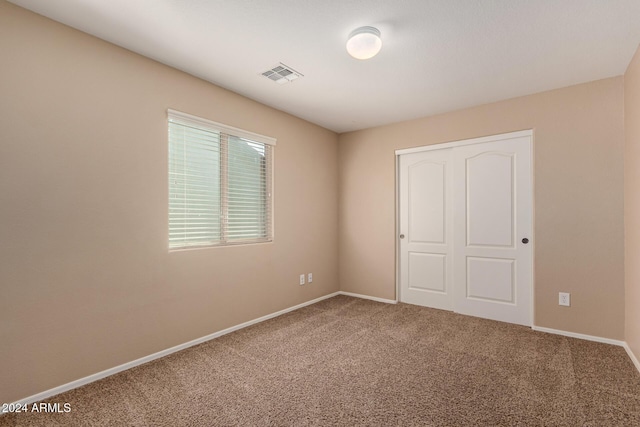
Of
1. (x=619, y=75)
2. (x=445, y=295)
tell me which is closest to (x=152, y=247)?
(x=445, y=295)

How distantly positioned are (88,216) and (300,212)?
238 centimetres

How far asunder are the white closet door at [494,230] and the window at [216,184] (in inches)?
93.7

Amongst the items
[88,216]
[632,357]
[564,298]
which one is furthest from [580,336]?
[88,216]

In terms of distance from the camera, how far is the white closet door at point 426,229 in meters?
3.98

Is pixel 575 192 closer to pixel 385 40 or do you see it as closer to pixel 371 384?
pixel 385 40

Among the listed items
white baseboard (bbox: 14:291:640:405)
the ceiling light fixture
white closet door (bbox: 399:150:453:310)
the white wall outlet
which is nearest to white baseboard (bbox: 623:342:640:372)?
white baseboard (bbox: 14:291:640:405)

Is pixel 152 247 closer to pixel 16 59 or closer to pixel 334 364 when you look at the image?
pixel 16 59

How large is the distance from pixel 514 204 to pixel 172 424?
145 inches

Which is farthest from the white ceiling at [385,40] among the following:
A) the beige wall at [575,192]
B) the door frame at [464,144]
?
the door frame at [464,144]

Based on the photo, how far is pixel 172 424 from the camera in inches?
70.7

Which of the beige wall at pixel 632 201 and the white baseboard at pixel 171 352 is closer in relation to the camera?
the white baseboard at pixel 171 352

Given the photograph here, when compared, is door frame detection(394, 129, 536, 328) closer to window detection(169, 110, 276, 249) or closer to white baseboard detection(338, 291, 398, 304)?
white baseboard detection(338, 291, 398, 304)

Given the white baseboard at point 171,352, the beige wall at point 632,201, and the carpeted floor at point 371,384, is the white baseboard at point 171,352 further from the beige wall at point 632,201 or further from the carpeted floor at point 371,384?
the beige wall at point 632,201

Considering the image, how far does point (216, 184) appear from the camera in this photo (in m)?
3.18
